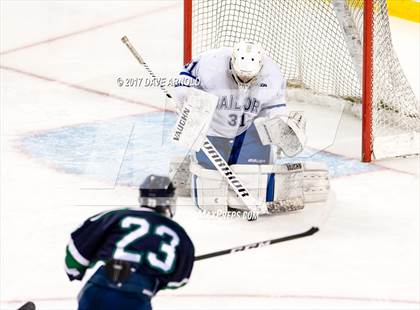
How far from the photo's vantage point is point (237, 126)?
15.5ft

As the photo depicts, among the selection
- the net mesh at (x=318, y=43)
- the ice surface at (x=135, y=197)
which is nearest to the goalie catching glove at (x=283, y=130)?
the ice surface at (x=135, y=197)

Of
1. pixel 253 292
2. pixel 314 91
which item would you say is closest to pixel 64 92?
pixel 314 91

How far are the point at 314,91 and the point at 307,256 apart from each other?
136 cm

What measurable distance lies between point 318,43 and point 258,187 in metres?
1.09

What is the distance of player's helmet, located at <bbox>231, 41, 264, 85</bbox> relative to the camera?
4492mm

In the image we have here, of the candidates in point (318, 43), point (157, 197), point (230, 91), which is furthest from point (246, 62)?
point (157, 197)

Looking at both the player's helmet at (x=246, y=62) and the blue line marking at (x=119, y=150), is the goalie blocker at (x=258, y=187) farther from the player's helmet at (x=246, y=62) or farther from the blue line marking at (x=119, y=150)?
the player's helmet at (x=246, y=62)

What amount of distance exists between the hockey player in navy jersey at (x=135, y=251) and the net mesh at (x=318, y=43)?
2603mm

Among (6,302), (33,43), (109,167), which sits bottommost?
(6,302)

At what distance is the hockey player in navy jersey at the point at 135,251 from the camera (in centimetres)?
278

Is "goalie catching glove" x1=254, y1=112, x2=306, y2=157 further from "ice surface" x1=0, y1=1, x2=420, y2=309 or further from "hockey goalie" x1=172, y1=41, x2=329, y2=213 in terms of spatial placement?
"ice surface" x1=0, y1=1, x2=420, y2=309

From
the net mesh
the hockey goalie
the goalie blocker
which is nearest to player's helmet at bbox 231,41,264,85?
the hockey goalie

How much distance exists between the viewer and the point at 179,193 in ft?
15.7

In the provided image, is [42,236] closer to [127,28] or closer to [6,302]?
[6,302]
